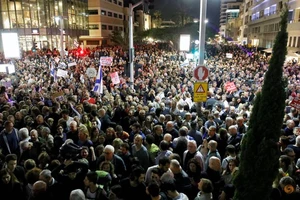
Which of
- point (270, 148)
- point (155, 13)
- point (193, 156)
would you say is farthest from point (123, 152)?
point (155, 13)

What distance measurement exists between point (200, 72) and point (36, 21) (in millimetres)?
41342

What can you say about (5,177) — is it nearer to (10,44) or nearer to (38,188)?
(38,188)

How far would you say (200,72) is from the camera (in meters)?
8.85

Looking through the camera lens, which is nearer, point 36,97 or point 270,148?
point 270,148

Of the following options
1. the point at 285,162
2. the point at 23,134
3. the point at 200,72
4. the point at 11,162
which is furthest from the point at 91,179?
the point at 200,72

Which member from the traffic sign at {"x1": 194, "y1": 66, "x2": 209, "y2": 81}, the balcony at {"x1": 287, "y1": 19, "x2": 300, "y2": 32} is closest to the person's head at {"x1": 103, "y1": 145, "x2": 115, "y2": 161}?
the traffic sign at {"x1": 194, "y1": 66, "x2": 209, "y2": 81}

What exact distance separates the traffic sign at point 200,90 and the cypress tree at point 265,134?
5.12 metres

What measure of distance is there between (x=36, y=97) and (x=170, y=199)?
889 cm

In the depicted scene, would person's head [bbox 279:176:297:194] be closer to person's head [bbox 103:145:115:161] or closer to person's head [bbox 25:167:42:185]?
person's head [bbox 103:145:115:161]

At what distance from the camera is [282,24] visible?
3.30 metres

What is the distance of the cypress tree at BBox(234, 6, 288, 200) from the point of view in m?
3.27

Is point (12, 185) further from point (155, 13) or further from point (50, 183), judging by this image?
point (155, 13)

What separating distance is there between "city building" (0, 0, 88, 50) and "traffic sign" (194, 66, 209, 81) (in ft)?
109

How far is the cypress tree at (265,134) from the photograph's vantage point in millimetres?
3273
